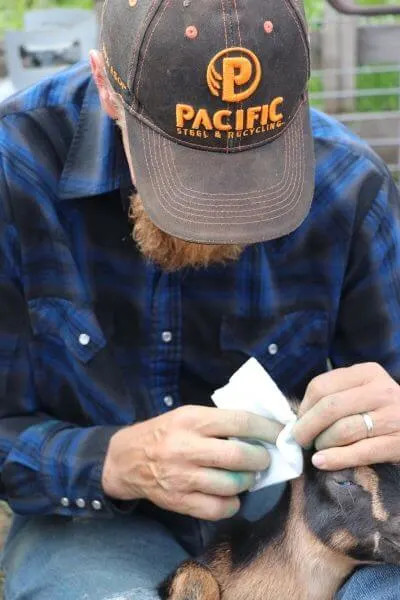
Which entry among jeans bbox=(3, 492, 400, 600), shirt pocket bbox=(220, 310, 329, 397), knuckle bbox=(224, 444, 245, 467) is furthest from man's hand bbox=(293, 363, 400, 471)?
shirt pocket bbox=(220, 310, 329, 397)

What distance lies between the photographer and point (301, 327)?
102 inches

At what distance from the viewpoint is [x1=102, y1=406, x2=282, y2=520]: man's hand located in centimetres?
210

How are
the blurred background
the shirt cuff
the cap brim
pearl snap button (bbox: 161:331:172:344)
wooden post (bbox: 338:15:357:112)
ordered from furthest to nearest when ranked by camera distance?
wooden post (bbox: 338:15:357:112)
the blurred background
pearl snap button (bbox: 161:331:172:344)
the shirt cuff
the cap brim

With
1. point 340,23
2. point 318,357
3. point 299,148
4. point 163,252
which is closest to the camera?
point 299,148

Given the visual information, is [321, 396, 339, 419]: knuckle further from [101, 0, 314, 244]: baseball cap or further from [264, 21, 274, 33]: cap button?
[264, 21, 274, 33]: cap button

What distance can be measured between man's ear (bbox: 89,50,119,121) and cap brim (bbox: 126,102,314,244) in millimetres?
156

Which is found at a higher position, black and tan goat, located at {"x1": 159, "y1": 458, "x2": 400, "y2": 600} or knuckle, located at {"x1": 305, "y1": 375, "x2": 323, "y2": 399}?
knuckle, located at {"x1": 305, "y1": 375, "x2": 323, "y2": 399}

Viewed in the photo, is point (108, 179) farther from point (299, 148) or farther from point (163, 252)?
point (299, 148)

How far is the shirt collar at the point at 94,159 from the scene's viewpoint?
240 centimetres

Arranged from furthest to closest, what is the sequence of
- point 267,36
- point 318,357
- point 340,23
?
point 340,23
point 318,357
point 267,36

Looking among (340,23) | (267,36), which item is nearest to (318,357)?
(267,36)

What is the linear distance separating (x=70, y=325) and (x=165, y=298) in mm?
231

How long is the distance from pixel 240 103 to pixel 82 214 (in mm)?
648

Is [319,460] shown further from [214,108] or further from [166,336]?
[214,108]
